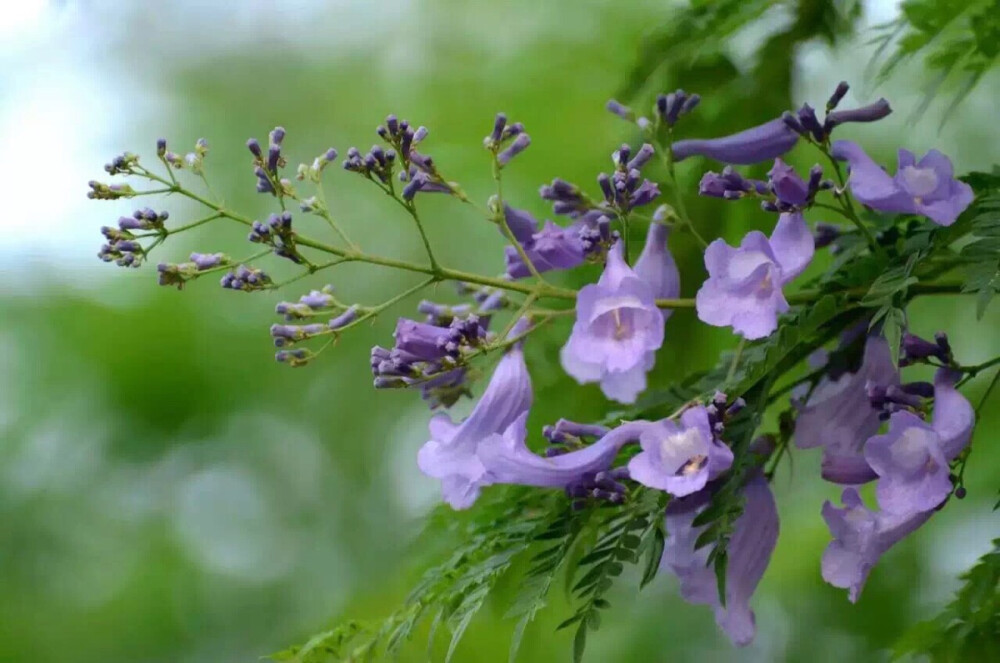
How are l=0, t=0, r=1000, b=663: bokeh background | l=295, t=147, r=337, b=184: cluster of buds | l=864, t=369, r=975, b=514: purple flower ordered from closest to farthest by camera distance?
l=864, t=369, r=975, b=514: purple flower
l=295, t=147, r=337, b=184: cluster of buds
l=0, t=0, r=1000, b=663: bokeh background

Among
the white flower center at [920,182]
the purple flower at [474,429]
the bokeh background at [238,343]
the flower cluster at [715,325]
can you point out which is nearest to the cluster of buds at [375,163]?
the flower cluster at [715,325]

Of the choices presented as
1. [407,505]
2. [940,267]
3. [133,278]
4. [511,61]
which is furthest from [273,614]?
[940,267]

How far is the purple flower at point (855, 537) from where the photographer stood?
0.37 meters

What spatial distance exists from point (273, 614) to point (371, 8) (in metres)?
0.94

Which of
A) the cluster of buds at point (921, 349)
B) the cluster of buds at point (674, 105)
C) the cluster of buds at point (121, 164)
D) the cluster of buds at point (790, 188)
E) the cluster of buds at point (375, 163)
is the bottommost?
the cluster of buds at point (921, 349)

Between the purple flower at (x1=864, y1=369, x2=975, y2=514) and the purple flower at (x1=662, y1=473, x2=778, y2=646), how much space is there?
7cm

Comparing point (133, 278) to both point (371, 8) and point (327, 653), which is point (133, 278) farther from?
point (327, 653)

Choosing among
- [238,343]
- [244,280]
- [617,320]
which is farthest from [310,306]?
[238,343]

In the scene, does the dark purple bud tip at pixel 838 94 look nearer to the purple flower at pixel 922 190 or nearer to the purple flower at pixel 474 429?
the purple flower at pixel 922 190

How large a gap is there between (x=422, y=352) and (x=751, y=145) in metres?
0.20

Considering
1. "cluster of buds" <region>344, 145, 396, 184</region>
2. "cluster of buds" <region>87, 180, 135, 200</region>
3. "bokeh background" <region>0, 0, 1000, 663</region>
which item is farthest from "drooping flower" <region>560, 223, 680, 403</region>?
"bokeh background" <region>0, 0, 1000, 663</region>

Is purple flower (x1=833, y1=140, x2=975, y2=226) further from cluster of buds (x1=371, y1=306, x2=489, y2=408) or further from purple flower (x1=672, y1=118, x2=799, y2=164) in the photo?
cluster of buds (x1=371, y1=306, x2=489, y2=408)

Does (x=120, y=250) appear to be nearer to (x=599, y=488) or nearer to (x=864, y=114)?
(x=599, y=488)

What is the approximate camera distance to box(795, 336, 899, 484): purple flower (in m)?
0.40
